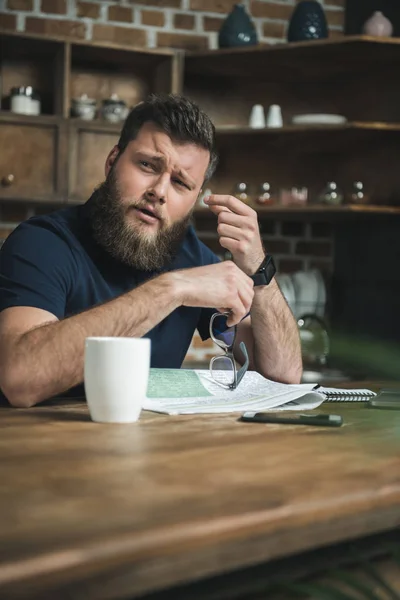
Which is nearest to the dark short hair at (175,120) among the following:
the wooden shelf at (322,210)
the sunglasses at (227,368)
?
the sunglasses at (227,368)

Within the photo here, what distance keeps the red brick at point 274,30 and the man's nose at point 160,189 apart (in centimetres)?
202

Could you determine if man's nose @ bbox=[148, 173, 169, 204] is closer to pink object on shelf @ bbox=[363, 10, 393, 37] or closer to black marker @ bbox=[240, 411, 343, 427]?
black marker @ bbox=[240, 411, 343, 427]

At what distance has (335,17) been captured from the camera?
3.86 metres

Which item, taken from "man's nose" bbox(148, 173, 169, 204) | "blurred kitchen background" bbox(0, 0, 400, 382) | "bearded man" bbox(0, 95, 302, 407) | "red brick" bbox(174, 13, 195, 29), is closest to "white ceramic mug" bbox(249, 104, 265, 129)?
"blurred kitchen background" bbox(0, 0, 400, 382)

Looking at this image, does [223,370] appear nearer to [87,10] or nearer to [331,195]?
[331,195]

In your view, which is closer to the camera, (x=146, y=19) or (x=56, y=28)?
(x=56, y=28)

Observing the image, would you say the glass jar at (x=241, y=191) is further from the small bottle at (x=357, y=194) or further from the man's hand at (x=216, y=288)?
the man's hand at (x=216, y=288)

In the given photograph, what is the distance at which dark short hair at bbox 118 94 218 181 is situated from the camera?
2.05 meters


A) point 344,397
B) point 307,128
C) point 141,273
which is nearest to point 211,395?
point 344,397

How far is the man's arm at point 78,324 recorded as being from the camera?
54.1 inches

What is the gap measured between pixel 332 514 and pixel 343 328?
303 centimetres

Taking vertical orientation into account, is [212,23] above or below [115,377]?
above

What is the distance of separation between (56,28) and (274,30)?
3.14 ft

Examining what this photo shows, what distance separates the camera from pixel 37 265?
1.70m
